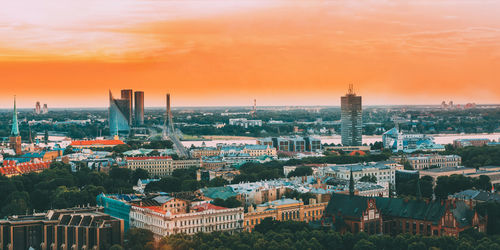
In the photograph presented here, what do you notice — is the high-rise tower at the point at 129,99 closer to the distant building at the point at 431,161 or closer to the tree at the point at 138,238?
→ the distant building at the point at 431,161

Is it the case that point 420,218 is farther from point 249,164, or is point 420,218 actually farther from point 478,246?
point 249,164

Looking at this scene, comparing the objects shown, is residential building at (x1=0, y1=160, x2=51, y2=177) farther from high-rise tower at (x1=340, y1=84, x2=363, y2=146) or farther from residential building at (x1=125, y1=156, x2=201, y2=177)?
high-rise tower at (x1=340, y1=84, x2=363, y2=146)

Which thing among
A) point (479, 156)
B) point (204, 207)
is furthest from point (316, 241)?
point (479, 156)

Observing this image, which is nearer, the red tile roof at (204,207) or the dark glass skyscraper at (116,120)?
the red tile roof at (204,207)

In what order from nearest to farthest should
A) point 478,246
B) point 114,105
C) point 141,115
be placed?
point 478,246
point 114,105
point 141,115

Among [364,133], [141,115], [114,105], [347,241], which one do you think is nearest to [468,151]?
[347,241]

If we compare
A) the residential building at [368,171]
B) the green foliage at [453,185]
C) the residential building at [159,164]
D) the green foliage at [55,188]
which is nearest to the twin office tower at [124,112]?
the residential building at [159,164]
